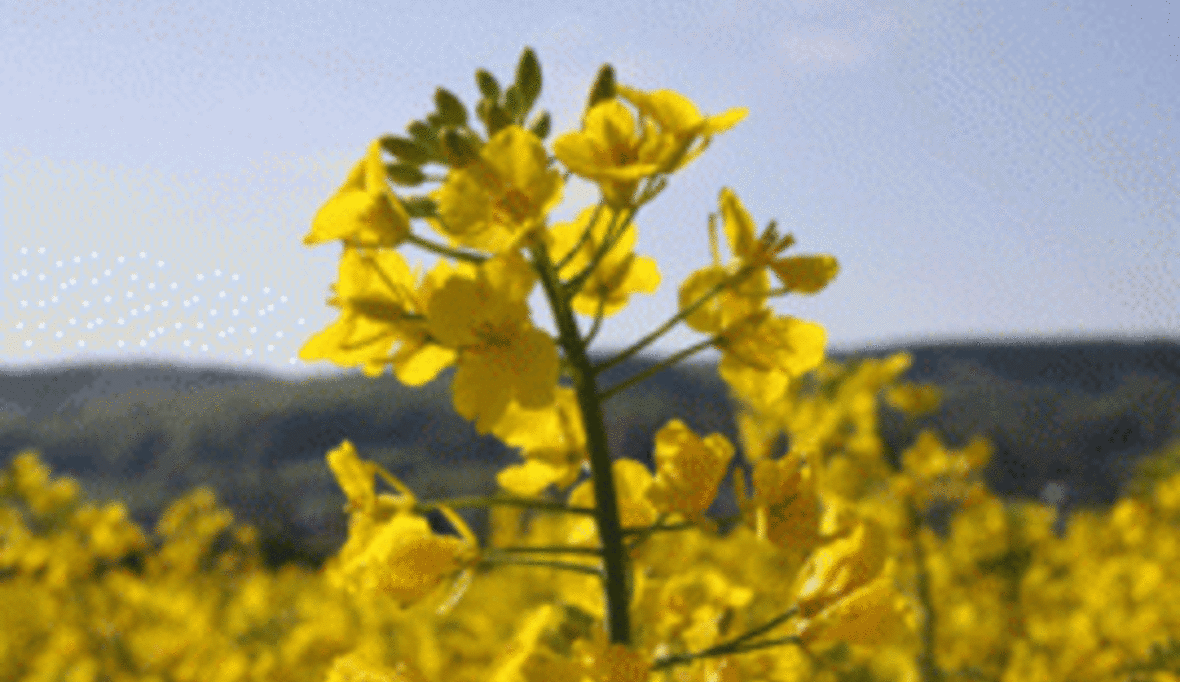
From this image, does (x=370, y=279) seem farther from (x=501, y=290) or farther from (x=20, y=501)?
(x=20, y=501)

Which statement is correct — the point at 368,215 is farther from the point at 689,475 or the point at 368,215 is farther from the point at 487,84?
the point at 689,475

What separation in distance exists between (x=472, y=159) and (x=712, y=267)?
423 mm

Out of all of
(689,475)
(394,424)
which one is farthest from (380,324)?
(394,424)

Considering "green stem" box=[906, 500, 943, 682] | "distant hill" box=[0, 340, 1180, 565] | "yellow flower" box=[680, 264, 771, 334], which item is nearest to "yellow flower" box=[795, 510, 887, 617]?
"yellow flower" box=[680, 264, 771, 334]

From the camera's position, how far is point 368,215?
134 cm

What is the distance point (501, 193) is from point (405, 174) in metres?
0.20

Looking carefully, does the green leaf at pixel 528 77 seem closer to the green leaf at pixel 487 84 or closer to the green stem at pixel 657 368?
the green leaf at pixel 487 84

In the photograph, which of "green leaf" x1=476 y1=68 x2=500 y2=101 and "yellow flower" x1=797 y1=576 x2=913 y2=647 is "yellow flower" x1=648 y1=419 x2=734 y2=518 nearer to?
"yellow flower" x1=797 y1=576 x2=913 y2=647

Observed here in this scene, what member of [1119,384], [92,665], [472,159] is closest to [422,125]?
[472,159]

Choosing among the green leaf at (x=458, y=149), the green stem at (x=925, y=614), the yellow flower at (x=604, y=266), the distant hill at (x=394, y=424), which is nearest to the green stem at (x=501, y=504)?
the yellow flower at (x=604, y=266)

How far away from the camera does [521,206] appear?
1.31 meters

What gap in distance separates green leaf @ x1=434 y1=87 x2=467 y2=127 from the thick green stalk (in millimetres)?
256

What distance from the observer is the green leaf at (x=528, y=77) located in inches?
58.7

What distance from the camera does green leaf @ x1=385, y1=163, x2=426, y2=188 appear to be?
143 centimetres
